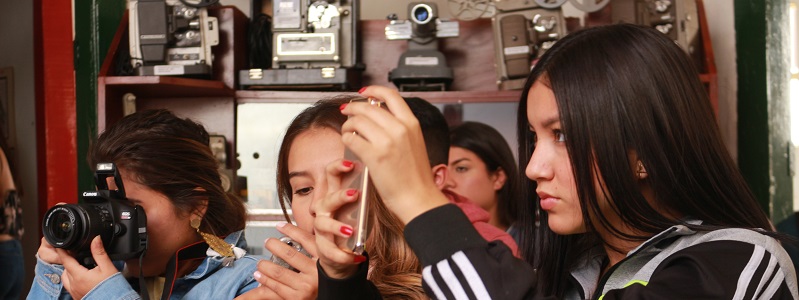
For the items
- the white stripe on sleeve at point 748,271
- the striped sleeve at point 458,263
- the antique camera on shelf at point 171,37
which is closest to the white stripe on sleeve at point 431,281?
the striped sleeve at point 458,263

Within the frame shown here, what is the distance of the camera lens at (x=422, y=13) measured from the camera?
2947 mm

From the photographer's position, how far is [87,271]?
1.54 meters

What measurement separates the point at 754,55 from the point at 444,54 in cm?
111

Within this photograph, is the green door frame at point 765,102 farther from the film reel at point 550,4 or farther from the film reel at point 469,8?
the film reel at point 469,8

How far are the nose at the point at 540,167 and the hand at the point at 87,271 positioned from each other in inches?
33.6

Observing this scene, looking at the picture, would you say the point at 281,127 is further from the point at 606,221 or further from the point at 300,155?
the point at 606,221

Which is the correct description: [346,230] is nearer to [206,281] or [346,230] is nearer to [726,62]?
[206,281]

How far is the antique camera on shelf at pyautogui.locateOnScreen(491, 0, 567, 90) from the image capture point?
293 centimetres

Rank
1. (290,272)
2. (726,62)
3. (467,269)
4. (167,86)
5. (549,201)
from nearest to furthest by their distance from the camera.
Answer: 1. (467,269)
2. (549,201)
3. (290,272)
4. (167,86)
5. (726,62)

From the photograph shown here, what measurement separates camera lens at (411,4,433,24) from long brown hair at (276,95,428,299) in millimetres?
1477

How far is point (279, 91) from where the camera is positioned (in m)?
3.01

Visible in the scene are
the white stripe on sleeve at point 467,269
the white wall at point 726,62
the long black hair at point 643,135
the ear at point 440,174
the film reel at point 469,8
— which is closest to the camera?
the white stripe on sleeve at point 467,269

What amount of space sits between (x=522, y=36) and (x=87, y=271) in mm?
1820

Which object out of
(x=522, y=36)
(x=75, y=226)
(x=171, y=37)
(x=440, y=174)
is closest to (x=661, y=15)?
(x=522, y=36)
